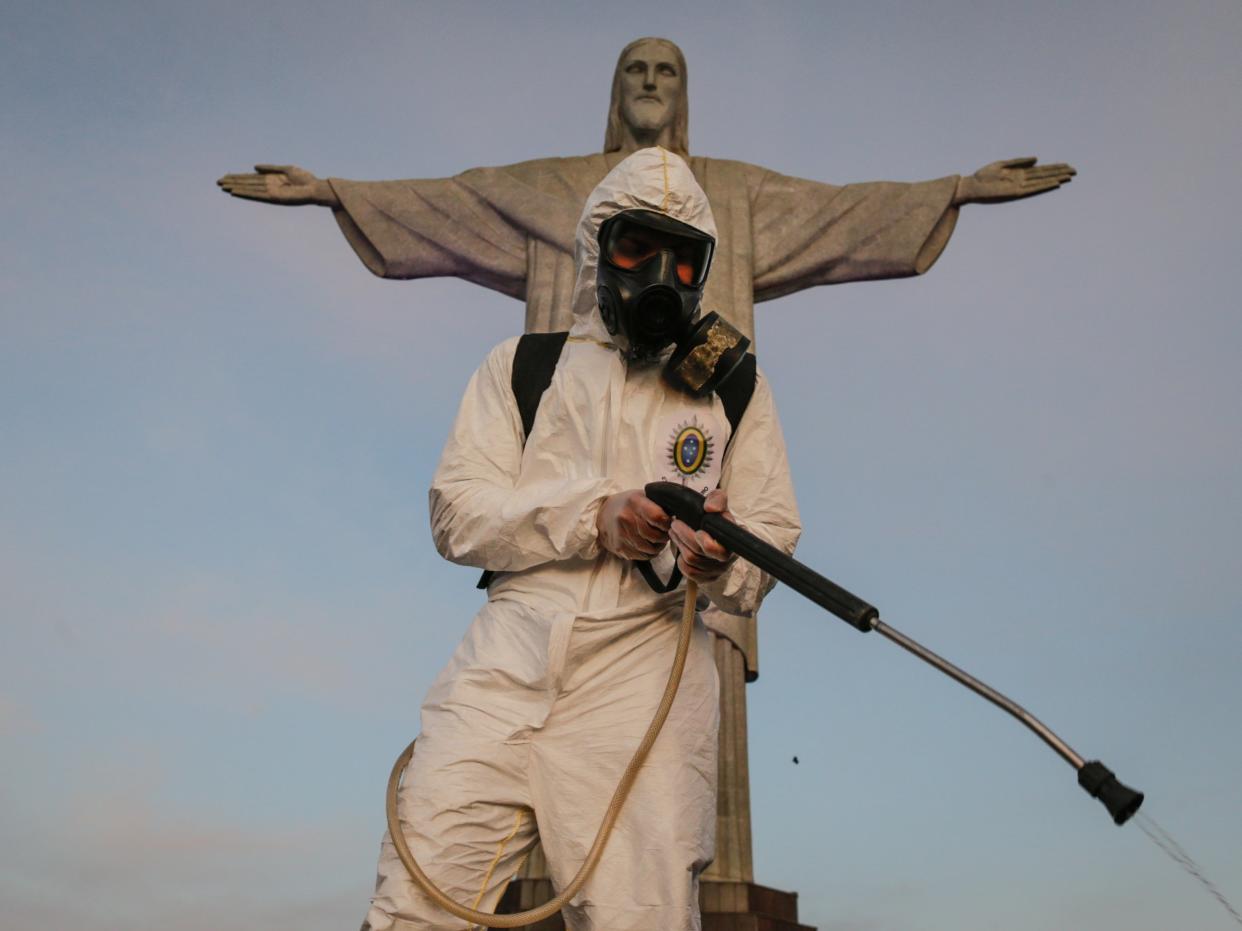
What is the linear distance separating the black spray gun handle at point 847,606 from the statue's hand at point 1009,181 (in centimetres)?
462

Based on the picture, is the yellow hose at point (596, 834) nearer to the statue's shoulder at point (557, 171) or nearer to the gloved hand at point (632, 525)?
the gloved hand at point (632, 525)

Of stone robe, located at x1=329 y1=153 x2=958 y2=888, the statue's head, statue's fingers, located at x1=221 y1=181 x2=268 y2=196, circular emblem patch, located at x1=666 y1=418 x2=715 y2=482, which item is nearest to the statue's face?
the statue's head

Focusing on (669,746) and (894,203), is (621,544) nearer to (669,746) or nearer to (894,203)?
(669,746)

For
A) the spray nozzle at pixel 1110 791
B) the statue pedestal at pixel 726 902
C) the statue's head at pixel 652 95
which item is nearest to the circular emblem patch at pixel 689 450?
the spray nozzle at pixel 1110 791

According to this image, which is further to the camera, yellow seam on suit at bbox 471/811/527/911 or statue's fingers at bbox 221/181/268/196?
statue's fingers at bbox 221/181/268/196

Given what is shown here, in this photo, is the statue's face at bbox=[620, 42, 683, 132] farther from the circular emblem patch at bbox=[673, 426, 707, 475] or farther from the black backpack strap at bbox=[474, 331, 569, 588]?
the circular emblem patch at bbox=[673, 426, 707, 475]

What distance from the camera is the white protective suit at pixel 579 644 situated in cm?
248

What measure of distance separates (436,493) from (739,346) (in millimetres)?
711

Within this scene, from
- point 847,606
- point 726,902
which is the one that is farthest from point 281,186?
point 847,606

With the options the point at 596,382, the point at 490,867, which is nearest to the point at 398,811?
the point at 490,867

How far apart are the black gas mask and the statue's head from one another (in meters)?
3.99

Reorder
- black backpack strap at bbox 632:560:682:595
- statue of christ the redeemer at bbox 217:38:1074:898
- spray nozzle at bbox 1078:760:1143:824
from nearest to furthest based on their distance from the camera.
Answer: spray nozzle at bbox 1078:760:1143:824 → black backpack strap at bbox 632:560:682:595 → statue of christ the redeemer at bbox 217:38:1074:898

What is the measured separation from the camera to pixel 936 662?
206cm

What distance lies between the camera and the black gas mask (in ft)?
9.55
